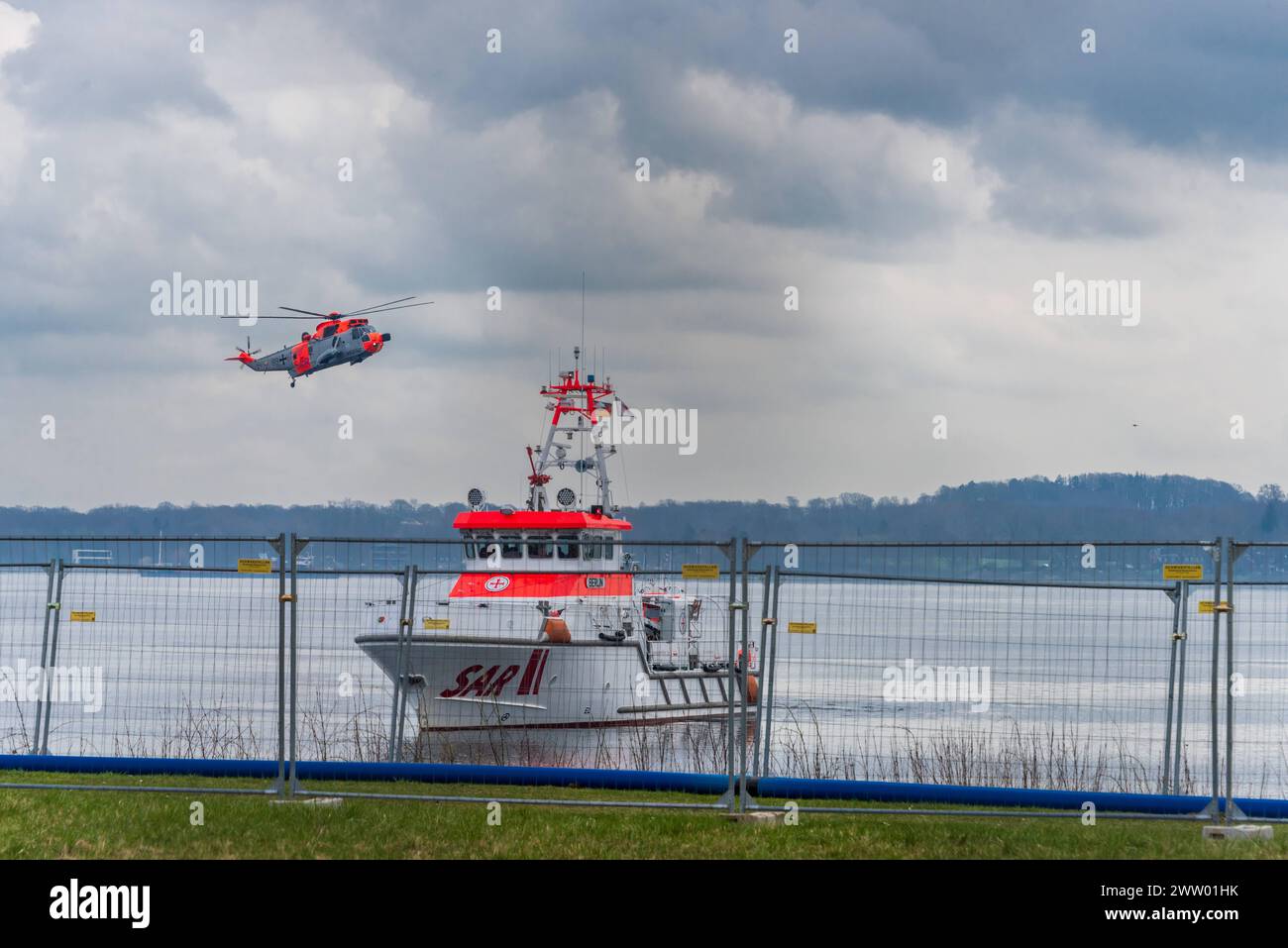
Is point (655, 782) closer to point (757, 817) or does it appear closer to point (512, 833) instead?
point (757, 817)

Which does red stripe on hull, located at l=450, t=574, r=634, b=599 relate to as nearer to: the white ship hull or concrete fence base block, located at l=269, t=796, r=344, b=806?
the white ship hull

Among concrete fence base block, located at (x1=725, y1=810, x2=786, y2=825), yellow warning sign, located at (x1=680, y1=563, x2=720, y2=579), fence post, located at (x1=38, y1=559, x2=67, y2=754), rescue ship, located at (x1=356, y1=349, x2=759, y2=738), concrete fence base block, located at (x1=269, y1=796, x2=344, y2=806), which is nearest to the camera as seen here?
concrete fence base block, located at (x1=725, y1=810, x2=786, y2=825)

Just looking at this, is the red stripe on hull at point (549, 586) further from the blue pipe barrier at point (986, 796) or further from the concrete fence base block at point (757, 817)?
the concrete fence base block at point (757, 817)

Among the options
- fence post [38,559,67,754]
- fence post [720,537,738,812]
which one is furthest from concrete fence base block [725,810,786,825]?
fence post [38,559,67,754]

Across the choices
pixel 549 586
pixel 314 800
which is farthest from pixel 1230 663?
pixel 549 586

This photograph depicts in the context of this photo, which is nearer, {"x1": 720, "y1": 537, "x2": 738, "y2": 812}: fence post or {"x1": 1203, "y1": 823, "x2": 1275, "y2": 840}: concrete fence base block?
{"x1": 1203, "y1": 823, "x2": 1275, "y2": 840}: concrete fence base block

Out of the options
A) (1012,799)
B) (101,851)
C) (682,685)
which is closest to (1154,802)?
(1012,799)

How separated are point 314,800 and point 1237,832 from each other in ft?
21.7

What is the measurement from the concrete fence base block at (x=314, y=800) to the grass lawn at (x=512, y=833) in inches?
4.2

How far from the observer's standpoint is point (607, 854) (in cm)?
952

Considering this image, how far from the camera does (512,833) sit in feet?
33.3

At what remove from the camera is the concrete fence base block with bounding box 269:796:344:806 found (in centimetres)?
1101

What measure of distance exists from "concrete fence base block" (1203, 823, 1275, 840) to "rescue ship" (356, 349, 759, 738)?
19.4ft
